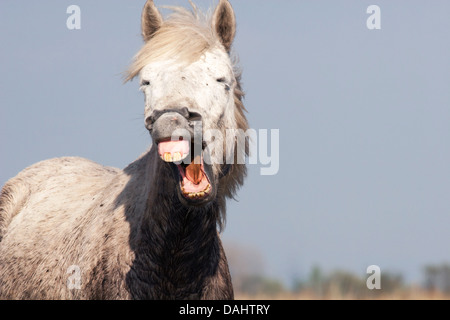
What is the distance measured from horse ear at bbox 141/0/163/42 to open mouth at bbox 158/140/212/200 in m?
1.33

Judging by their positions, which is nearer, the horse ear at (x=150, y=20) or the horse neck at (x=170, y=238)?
the horse neck at (x=170, y=238)

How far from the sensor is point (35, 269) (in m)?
6.61

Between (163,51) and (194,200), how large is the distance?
1.27m

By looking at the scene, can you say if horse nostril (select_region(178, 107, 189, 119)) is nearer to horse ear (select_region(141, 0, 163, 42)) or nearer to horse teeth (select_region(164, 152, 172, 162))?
horse teeth (select_region(164, 152, 172, 162))

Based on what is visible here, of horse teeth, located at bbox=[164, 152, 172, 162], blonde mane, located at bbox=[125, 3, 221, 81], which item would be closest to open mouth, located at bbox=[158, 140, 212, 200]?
horse teeth, located at bbox=[164, 152, 172, 162]

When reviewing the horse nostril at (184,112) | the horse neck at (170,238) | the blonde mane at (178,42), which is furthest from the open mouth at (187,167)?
the blonde mane at (178,42)

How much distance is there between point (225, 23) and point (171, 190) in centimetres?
153

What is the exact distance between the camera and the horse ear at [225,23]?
5.79m

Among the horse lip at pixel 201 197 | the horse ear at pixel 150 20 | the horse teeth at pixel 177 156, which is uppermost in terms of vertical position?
the horse ear at pixel 150 20

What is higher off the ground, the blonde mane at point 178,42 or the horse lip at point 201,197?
the blonde mane at point 178,42

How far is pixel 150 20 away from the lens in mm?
5840

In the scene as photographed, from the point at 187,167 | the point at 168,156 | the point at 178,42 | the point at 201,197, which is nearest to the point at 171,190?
the point at 187,167

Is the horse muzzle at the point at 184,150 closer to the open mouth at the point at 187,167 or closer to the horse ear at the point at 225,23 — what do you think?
the open mouth at the point at 187,167

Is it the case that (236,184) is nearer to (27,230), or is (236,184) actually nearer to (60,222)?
(60,222)
